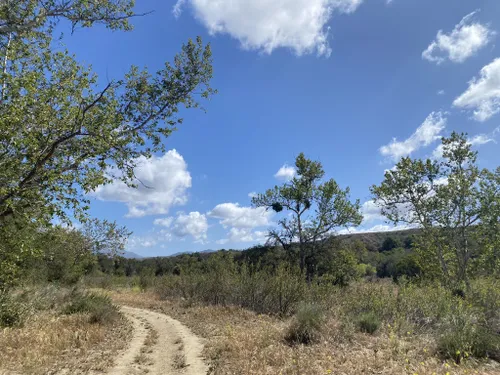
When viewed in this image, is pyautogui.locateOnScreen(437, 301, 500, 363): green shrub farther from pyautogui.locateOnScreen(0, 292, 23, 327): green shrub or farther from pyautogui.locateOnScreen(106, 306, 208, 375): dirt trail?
pyautogui.locateOnScreen(0, 292, 23, 327): green shrub

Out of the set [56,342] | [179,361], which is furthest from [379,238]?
[56,342]

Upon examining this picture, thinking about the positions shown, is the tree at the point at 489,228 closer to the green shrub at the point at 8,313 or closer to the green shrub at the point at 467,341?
the green shrub at the point at 467,341

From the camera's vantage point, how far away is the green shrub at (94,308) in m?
12.6

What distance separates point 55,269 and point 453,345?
80.8ft

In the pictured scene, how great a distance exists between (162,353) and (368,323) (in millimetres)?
5653

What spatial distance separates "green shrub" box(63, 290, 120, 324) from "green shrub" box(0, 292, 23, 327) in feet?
7.90

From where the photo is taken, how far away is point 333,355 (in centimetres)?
742

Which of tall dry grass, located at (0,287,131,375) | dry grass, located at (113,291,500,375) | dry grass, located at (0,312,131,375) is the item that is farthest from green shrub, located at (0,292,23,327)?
dry grass, located at (113,291,500,375)

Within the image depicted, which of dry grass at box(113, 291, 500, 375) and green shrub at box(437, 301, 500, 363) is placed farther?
green shrub at box(437, 301, 500, 363)

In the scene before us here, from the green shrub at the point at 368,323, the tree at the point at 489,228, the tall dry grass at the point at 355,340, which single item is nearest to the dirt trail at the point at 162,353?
the tall dry grass at the point at 355,340

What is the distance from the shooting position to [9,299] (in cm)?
1071

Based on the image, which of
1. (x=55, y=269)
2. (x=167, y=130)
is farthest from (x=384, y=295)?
(x=55, y=269)

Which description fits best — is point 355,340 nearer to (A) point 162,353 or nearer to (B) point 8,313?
(A) point 162,353

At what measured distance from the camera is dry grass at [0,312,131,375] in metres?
7.19
